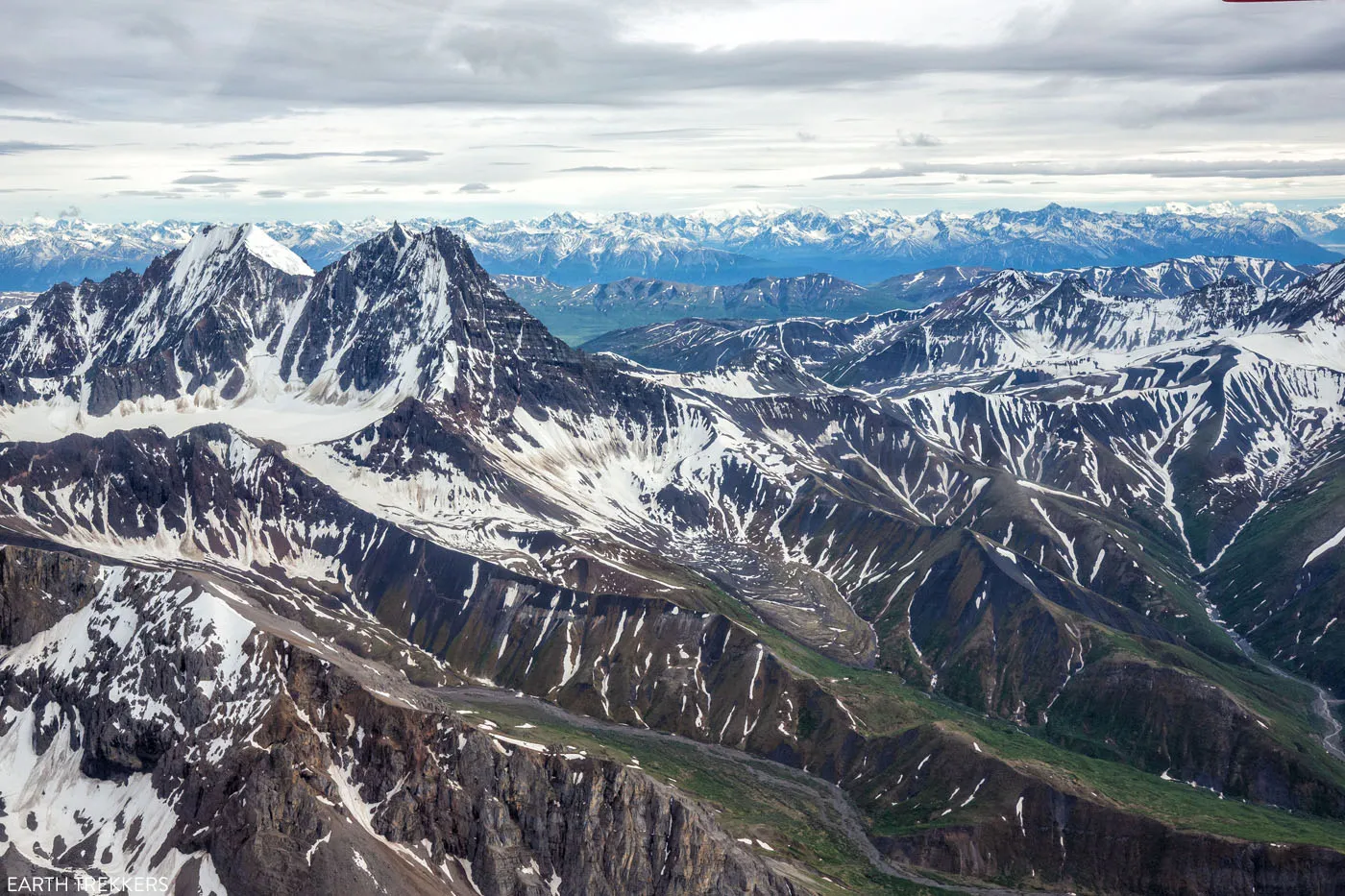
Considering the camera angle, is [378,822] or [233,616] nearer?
[378,822]

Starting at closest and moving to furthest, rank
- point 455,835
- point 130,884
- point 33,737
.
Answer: point 130,884, point 455,835, point 33,737

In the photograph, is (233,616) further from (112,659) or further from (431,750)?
(431,750)

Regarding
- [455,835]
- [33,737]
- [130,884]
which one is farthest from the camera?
[33,737]

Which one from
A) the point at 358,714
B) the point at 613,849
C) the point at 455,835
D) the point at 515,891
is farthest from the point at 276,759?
the point at 613,849

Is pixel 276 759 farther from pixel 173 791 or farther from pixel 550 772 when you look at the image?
pixel 550 772

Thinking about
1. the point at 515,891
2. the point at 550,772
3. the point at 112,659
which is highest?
the point at 112,659

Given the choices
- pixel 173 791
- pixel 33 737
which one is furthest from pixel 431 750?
pixel 33 737

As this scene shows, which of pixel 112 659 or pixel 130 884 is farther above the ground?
pixel 112 659
